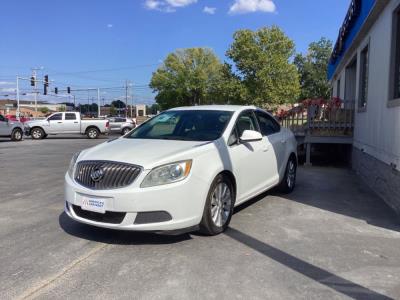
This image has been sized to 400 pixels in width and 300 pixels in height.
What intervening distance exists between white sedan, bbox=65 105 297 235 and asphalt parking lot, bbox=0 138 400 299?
0.34 meters

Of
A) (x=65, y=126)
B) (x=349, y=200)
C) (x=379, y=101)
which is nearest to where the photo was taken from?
(x=349, y=200)

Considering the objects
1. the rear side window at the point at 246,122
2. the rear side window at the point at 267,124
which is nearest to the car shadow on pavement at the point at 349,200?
the rear side window at the point at 267,124

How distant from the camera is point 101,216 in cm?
496

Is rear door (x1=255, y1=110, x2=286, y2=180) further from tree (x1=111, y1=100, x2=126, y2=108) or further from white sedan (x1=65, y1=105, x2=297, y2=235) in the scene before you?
tree (x1=111, y1=100, x2=126, y2=108)

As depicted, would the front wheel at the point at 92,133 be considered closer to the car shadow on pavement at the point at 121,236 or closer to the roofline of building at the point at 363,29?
the roofline of building at the point at 363,29

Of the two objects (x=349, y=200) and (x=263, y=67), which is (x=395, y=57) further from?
(x=263, y=67)

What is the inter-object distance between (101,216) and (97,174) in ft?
1.55

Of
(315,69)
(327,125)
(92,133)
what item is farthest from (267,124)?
(315,69)

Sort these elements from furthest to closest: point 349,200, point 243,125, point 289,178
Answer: point 289,178
point 349,200
point 243,125

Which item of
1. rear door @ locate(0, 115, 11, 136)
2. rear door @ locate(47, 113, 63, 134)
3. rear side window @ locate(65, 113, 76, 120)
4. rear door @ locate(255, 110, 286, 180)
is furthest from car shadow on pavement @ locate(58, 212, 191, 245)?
rear side window @ locate(65, 113, 76, 120)

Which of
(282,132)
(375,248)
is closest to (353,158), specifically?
(282,132)

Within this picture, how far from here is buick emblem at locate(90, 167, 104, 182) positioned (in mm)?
4930

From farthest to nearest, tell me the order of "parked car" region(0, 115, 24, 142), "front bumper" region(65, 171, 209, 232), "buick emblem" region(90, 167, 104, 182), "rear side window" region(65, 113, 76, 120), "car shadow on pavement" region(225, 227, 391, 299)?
"rear side window" region(65, 113, 76, 120) → "parked car" region(0, 115, 24, 142) → "buick emblem" region(90, 167, 104, 182) → "front bumper" region(65, 171, 209, 232) → "car shadow on pavement" region(225, 227, 391, 299)

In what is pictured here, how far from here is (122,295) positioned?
12.3ft
